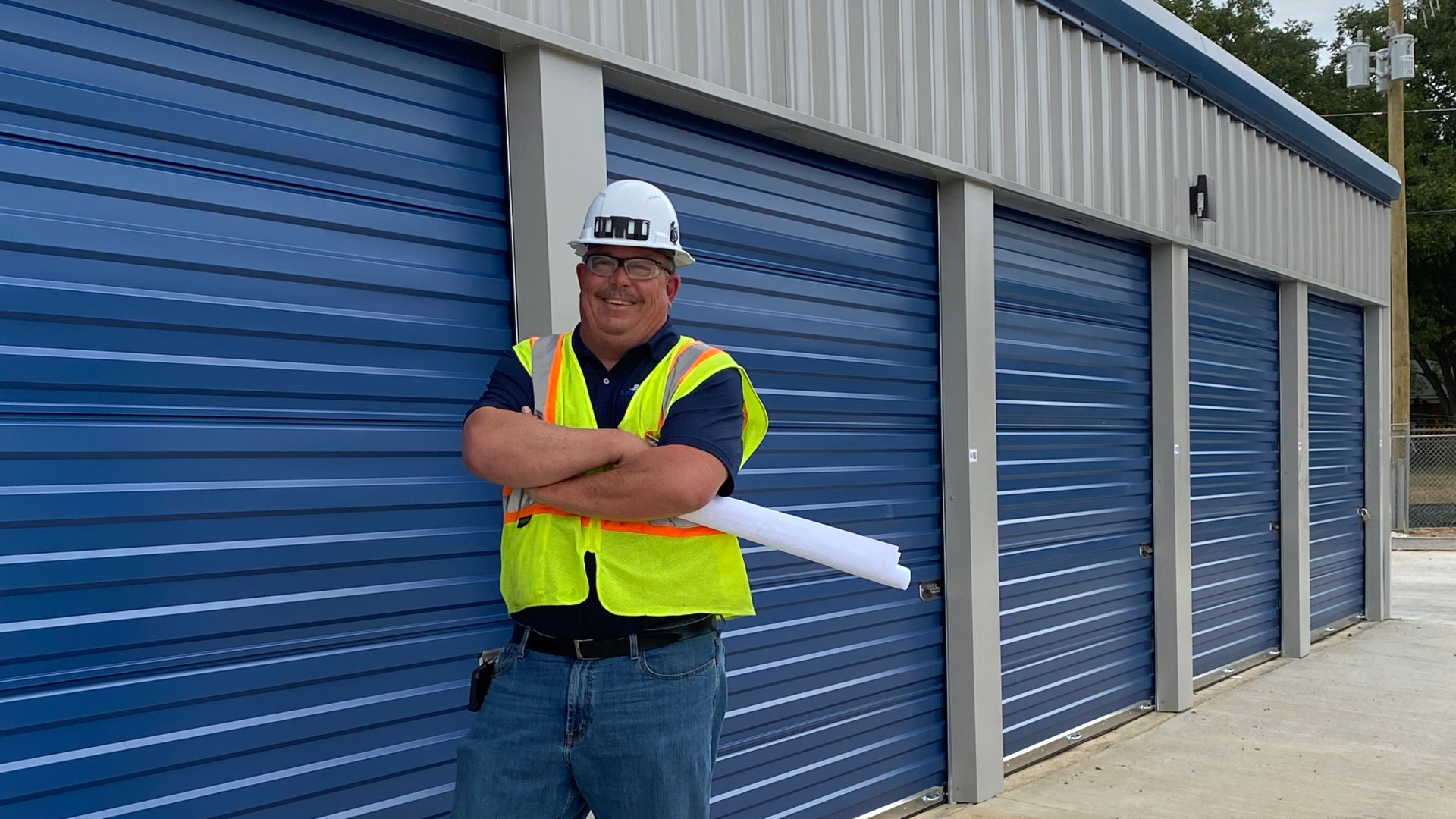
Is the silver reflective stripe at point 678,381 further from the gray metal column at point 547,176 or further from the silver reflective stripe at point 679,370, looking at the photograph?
the gray metal column at point 547,176

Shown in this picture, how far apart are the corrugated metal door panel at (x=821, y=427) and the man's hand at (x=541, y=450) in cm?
185

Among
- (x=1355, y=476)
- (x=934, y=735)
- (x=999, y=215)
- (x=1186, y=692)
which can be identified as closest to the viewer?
(x=934, y=735)

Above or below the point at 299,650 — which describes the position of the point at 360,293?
above

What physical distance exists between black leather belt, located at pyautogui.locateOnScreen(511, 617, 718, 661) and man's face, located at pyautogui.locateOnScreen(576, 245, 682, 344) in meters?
0.66

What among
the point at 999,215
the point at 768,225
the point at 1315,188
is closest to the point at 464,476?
the point at 768,225

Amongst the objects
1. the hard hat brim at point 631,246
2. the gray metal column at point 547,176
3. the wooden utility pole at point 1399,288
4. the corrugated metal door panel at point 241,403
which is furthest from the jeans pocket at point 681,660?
the wooden utility pole at point 1399,288

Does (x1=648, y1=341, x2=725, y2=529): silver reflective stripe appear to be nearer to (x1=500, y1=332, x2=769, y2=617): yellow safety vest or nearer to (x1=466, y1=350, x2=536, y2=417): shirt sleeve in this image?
(x1=500, y1=332, x2=769, y2=617): yellow safety vest

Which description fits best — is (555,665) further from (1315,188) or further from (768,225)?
(1315,188)

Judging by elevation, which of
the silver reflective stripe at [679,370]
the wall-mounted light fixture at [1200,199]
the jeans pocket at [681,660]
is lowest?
the jeans pocket at [681,660]

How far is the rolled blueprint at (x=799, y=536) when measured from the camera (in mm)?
2760

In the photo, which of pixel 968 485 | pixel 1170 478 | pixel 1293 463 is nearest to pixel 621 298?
pixel 968 485

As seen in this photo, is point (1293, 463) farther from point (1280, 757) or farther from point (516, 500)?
point (516, 500)

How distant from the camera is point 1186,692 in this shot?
8.42 meters

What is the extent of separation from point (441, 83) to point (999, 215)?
3.74m
